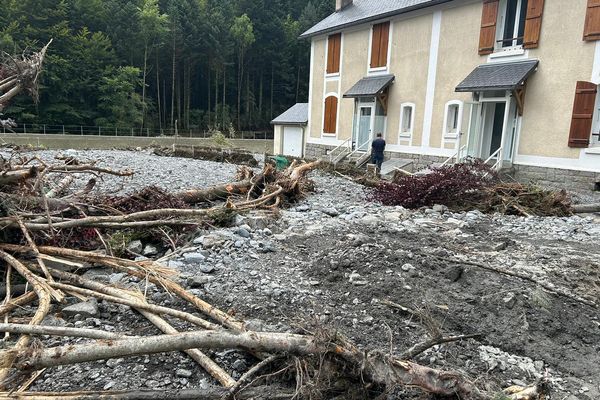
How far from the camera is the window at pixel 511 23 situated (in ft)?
42.0

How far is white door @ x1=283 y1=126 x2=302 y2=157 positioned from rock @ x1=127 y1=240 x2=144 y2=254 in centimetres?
1893

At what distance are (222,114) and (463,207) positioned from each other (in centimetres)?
3949

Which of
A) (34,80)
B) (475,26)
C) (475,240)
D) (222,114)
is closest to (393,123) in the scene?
(475,26)

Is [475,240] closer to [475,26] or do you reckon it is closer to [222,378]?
[222,378]

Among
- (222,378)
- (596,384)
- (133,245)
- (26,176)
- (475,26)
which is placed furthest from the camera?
(475,26)

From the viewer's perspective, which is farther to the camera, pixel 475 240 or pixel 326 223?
pixel 326 223

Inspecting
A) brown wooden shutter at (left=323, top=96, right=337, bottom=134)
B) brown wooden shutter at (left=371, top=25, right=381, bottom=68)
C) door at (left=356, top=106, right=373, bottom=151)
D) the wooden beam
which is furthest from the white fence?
the wooden beam

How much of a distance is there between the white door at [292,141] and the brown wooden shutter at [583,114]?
46.8 feet

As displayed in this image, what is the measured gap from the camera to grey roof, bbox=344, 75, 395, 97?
1672 cm

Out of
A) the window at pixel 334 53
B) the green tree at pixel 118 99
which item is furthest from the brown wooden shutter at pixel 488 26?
the green tree at pixel 118 99

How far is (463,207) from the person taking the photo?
8703 millimetres

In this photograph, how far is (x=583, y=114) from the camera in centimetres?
1100

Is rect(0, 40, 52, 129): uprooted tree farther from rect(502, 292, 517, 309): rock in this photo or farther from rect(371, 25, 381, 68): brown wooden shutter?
rect(371, 25, 381, 68): brown wooden shutter

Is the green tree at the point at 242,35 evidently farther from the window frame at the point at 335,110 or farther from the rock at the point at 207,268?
the rock at the point at 207,268
